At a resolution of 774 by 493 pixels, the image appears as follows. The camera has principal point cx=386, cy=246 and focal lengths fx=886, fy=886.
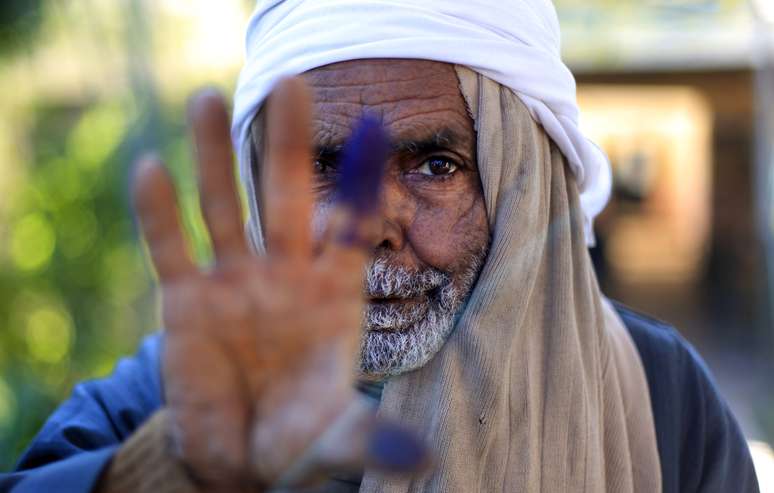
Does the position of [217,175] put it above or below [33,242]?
above

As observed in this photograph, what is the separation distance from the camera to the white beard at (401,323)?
1738mm

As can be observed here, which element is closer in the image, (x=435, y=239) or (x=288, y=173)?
(x=288, y=173)

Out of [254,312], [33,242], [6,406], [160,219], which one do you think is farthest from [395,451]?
[33,242]

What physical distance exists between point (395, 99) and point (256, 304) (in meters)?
0.88

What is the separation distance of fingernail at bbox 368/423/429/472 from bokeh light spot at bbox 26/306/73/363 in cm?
519

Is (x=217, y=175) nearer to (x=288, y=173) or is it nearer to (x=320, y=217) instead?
(x=288, y=173)

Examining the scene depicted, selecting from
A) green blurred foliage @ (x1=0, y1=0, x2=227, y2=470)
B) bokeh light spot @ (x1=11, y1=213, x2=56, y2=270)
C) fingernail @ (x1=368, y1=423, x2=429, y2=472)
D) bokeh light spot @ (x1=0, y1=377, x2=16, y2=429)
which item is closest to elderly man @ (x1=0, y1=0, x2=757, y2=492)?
fingernail @ (x1=368, y1=423, x2=429, y2=472)

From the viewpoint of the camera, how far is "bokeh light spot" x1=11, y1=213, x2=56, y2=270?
232 inches

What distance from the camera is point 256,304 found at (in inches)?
40.4

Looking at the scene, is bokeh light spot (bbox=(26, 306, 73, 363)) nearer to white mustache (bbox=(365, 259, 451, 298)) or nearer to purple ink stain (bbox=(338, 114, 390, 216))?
white mustache (bbox=(365, 259, 451, 298))

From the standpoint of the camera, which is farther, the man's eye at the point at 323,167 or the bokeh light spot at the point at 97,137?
the bokeh light spot at the point at 97,137

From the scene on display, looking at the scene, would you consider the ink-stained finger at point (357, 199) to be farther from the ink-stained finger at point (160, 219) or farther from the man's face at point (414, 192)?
the man's face at point (414, 192)

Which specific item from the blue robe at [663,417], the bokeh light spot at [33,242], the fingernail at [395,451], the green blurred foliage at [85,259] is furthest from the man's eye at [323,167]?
the bokeh light spot at [33,242]

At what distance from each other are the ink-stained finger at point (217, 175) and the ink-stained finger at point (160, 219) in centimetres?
4
